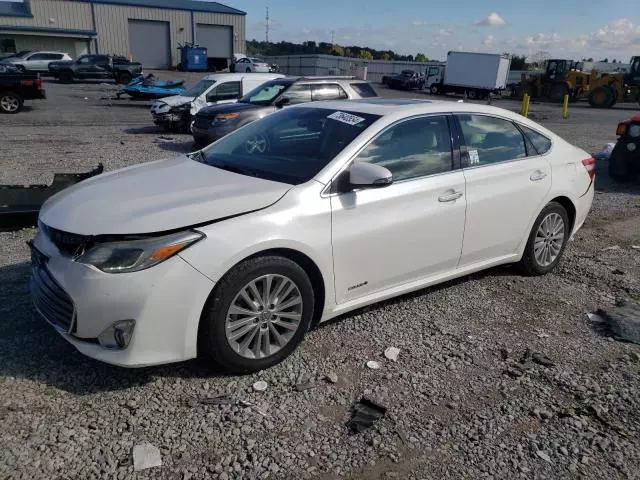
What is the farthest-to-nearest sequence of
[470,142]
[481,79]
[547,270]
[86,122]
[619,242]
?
[481,79] < [86,122] < [619,242] < [547,270] < [470,142]

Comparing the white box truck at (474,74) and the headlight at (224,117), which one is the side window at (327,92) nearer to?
the headlight at (224,117)

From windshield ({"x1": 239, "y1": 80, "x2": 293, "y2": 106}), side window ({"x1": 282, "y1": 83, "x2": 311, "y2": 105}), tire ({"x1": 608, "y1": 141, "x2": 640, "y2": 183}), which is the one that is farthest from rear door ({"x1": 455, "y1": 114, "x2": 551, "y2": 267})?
windshield ({"x1": 239, "y1": 80, "x2": 293, "y2": 106})

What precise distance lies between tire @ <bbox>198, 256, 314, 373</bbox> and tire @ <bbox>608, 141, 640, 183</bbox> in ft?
28.5

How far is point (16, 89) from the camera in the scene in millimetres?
17578

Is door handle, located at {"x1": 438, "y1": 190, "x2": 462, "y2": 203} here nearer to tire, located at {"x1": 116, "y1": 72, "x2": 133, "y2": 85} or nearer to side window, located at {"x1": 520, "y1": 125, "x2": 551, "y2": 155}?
side window, located at {"x1": 520, "y1": 125, "x2": 551, "y2": 155}

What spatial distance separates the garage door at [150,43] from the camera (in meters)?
53.3

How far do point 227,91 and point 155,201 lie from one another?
39.5 feet

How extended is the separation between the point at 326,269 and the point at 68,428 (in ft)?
5.64

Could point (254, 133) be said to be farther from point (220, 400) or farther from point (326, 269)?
point (220, 400)

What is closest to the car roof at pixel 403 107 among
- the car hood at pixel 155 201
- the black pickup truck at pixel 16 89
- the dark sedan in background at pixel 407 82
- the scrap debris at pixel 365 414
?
the car hood at pixel 155 201

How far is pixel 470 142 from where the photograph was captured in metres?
4.45

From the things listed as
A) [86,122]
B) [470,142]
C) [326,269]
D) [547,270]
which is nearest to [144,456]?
[326,269]

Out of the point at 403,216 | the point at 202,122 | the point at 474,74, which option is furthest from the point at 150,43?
the point at 403,216

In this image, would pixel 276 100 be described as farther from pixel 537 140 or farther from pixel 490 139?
pixel 490 139
